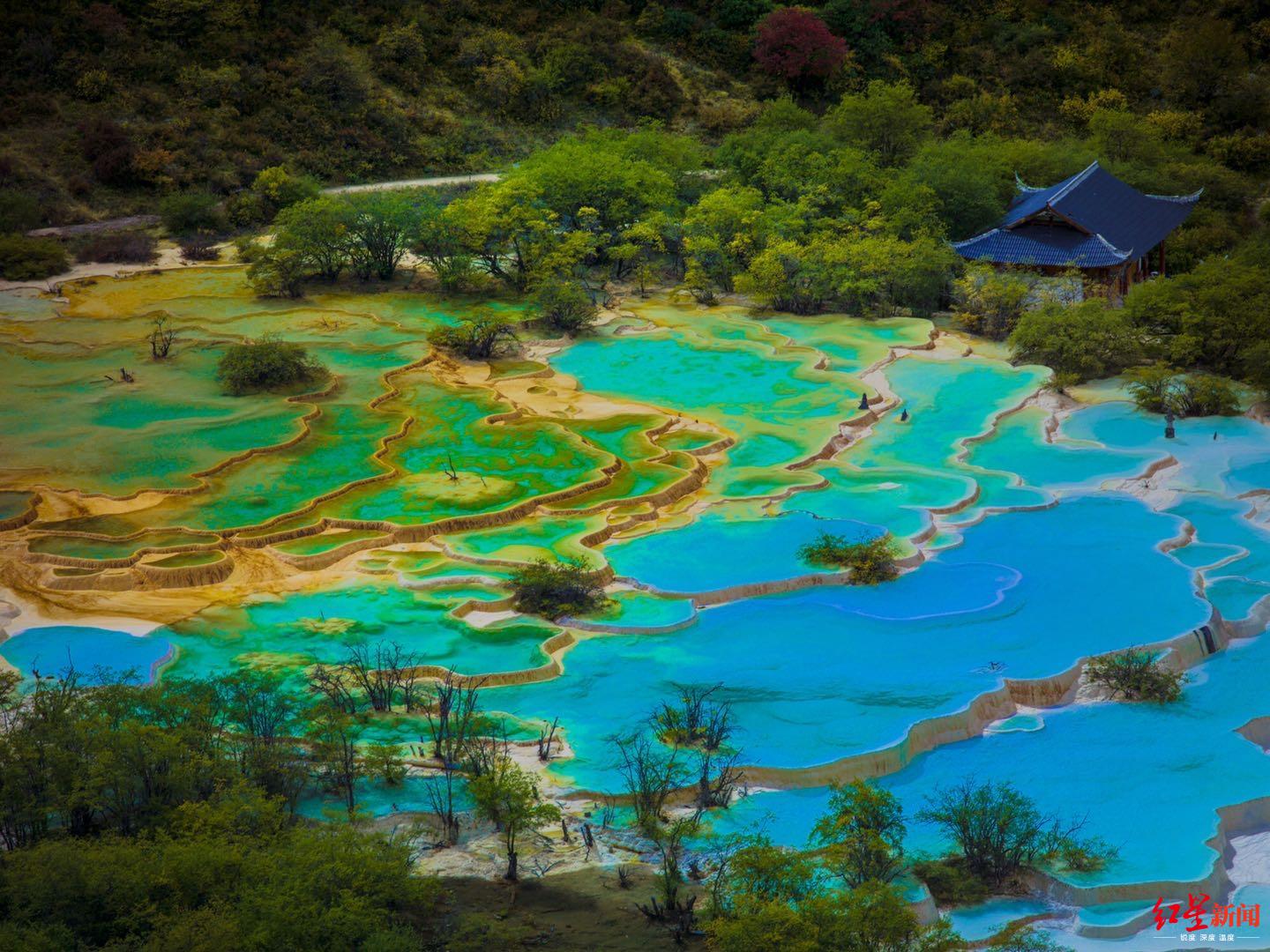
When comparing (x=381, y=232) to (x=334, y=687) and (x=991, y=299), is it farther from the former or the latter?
(x=334, y=687)

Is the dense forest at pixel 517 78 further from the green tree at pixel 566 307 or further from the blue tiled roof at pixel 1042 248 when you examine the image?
the green tree at pixel 566 307

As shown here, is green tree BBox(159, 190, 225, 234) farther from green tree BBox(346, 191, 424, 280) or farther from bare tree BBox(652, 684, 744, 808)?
bare tree BBox(652, 684, 744, 808)

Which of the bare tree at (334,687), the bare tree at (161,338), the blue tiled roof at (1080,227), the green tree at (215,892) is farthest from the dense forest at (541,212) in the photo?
the bare tree at (161,338)

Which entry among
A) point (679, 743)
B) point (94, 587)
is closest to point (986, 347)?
point (679, 743)

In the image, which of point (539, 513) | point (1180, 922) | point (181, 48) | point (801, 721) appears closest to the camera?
point (1180, 922)

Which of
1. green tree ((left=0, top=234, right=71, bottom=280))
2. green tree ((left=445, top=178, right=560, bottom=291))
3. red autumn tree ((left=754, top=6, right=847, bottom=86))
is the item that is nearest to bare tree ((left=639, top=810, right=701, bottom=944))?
green tree ((left=445, top=178, right=560, bottom=291))

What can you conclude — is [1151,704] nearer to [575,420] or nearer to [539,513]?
[539,513]
